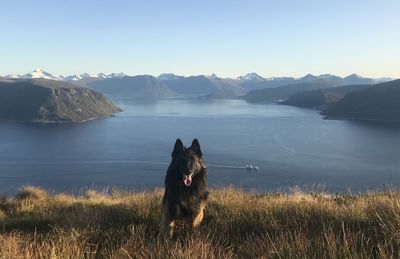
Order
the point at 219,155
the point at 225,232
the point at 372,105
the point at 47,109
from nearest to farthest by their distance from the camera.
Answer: the point at 225,232, the point at 219,155, the point at 372,105, the point at 47,109

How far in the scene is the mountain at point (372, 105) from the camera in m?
147

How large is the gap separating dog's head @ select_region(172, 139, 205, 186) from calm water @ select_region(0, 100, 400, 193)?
37.1 m

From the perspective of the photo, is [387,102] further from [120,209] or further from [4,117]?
[120,209]

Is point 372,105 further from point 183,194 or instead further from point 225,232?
point 225,232

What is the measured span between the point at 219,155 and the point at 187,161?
3011 inches

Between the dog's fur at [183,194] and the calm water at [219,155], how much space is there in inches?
1464

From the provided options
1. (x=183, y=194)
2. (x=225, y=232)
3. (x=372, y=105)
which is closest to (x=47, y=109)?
(x=372, y=105)

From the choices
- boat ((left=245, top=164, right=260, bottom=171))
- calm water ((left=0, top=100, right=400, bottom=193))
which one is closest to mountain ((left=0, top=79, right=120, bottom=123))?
calm water ((left=0, top=100, right=400, bottom=193))

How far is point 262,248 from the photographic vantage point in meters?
4.30

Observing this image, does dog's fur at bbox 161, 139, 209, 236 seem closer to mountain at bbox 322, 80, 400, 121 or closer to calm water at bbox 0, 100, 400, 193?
calm water at bbox 0, 100, 400, 193

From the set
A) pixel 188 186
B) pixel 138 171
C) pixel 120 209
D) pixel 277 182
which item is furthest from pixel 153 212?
pixel 138 171

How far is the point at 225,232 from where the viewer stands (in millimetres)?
6156

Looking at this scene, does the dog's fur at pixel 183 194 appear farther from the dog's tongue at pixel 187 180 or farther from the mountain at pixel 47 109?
the mountain at pixel 47 109

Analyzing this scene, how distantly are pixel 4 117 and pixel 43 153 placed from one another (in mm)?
88543
